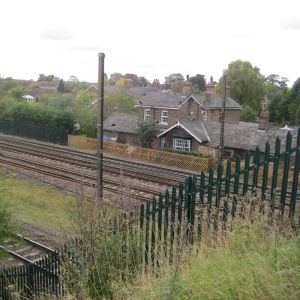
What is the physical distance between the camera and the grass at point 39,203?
14703 mm

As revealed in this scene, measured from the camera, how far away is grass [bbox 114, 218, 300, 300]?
3.69 m

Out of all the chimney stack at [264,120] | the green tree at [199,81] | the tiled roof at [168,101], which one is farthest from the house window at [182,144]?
the green tree at [199,81]

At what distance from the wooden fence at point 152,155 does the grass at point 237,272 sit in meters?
19.7

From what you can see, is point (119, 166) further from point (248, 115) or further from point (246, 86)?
point (246, 86)

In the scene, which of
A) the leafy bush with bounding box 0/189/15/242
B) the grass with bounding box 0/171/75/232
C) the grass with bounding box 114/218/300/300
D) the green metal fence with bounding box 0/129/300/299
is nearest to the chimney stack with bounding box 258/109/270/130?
the grass with bounding box 0/171/75/232

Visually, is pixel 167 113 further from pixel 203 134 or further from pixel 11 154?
pixel 11 154

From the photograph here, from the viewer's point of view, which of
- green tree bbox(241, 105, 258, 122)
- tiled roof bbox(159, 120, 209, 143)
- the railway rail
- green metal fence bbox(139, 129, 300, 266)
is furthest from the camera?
green tree bbox(241, 105, 258, 122)

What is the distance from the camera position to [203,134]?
3212 centimetres

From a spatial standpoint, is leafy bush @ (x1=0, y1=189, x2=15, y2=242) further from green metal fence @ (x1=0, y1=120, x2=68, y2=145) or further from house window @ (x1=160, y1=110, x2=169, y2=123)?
house window @ (x1=160, y1=110, x2=169, y2=123)

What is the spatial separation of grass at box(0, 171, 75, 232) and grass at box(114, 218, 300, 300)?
891cm

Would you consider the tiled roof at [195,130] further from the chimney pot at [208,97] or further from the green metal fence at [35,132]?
the green metal fence at [35,132]

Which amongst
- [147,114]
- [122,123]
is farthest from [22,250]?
[147,114]

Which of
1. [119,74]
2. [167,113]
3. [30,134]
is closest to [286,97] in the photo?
[167,113]

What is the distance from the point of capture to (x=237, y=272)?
391 cm
